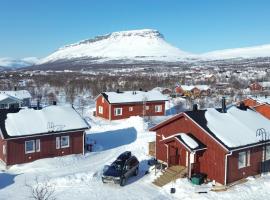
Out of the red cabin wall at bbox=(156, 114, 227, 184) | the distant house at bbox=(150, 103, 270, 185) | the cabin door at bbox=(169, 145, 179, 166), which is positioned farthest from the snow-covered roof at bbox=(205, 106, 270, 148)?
the cabin door at bbox=(169, 145, 179, 166)

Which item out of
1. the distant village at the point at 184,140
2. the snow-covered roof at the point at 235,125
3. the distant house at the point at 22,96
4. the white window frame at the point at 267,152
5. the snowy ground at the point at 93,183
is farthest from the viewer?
the distant house at the point at 22,96

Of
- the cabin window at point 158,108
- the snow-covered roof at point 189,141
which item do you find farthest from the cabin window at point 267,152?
the cabin window at point 158,108

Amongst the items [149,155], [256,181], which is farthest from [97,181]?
[256,181]

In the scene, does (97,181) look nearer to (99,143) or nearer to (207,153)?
(207,153)

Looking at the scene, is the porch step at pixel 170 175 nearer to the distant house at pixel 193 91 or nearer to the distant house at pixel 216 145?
the distant house at pixel 216 145

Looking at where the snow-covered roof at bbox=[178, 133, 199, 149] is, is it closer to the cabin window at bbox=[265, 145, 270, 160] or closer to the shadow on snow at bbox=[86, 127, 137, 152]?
the cabin window at bbox=[265, 145, 270, 160]
